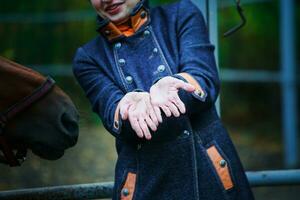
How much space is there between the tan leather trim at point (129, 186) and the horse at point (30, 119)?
244 millimetres

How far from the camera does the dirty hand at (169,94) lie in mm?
1826

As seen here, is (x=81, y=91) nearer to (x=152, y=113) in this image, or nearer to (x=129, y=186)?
(x=129, y=186)

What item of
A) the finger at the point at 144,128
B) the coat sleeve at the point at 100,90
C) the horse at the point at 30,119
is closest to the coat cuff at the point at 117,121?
the coat sleeve at the point at 100,90

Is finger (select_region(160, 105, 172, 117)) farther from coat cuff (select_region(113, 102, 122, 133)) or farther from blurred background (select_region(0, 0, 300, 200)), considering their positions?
blurred background (select_region(0, 0, 300, 200))

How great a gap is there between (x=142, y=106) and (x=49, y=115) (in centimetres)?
43

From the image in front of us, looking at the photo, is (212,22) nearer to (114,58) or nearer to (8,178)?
(114,58)

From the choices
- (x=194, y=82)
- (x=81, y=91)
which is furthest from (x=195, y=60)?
(x=81, y=91)

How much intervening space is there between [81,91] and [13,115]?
3.97 feet

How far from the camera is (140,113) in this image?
184cm

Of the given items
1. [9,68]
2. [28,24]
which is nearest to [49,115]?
[9,68]

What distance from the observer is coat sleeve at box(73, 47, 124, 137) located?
1982 millimetres

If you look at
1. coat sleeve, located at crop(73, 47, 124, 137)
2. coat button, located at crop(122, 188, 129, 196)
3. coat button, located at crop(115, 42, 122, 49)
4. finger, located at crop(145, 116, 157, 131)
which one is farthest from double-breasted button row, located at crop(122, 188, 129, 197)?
coat button, located at crop(115, 42, 122, 49)

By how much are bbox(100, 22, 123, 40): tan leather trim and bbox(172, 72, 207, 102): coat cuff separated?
0.27 m

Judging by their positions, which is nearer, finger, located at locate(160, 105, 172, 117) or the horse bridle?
finger, located at locate(160, 105, 172, 117)
